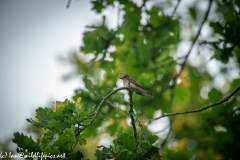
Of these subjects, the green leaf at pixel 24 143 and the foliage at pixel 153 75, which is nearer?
the green leaf at pixel 24 143

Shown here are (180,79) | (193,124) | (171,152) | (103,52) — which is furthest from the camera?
(193,124)

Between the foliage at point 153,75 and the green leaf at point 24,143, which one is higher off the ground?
the foliage at point 153,75

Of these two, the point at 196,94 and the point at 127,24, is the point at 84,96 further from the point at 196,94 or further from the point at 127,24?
the point at 196,94

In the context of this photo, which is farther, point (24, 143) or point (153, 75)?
point (153, 75)

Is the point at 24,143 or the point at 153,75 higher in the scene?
the point at 153,75

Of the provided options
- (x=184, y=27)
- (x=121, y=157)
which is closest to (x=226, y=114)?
(x=121, y=157)

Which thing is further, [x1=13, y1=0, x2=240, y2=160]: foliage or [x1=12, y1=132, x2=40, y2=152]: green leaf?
[x1=13, y1=0, x2=240, y2=160]: foliage

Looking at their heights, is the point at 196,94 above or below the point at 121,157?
above

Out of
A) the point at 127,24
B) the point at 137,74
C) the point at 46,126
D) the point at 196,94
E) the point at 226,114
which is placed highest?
the point at 196,94

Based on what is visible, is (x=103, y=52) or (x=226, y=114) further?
(x=103, y=52)

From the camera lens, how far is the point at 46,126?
2535 mm

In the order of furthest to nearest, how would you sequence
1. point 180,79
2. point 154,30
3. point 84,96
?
point 180,79 < point 154,30 < point 84,96

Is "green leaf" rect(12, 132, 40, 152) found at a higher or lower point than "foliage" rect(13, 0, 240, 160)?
lower

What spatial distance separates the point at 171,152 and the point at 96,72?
4.91 metres
